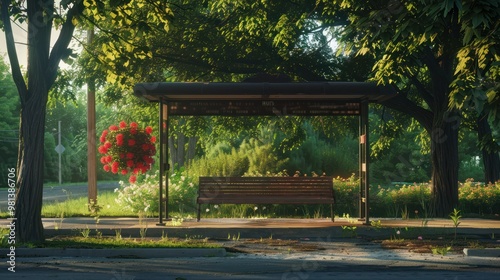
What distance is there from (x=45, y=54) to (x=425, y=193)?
12.9 meters

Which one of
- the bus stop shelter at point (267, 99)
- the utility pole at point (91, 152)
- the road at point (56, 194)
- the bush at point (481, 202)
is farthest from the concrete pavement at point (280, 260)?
the road at point (56, 194)

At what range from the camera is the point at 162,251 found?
1328 cm

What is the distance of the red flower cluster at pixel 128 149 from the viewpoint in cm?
2080

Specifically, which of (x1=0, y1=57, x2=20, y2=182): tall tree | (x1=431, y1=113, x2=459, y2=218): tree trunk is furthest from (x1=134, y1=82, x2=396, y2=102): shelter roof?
(x1=0, y1=57, x2=20, y2=182): tall tree

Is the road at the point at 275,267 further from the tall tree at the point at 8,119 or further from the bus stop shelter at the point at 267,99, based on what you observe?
the tall tree at the point at 8,119

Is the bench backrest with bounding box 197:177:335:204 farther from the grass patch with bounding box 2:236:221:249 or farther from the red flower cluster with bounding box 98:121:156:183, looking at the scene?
the grass patch with bounding box 2:236:221:249

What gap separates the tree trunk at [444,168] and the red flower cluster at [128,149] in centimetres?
738

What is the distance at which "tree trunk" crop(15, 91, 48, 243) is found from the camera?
568 inches

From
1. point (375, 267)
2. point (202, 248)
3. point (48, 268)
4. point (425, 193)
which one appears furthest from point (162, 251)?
point (425, 193)

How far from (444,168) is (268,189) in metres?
5.22

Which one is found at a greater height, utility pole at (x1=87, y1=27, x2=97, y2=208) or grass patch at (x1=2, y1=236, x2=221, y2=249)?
utility pole at (x1=87, y1=27, x2=97, y2=208)

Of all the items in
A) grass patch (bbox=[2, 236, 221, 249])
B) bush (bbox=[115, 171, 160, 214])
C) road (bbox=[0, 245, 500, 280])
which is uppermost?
bush (bbox=[115, 171, 160, 214])

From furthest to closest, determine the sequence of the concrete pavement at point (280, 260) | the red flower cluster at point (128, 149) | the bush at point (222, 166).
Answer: the bush at point (222, 166), the red flower cluster at point (128, 149), the concrete pavement at point (280, 260)

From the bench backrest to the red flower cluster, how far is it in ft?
8.06
